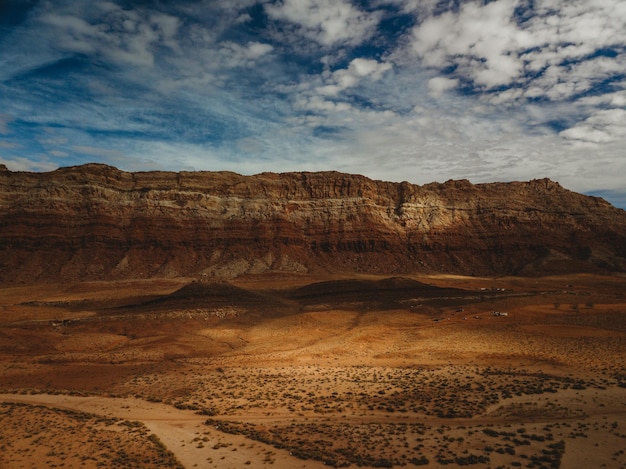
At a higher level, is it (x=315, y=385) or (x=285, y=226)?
(x=285, y=226)

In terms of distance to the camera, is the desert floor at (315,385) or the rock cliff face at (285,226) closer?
the desert floor at (315,385)

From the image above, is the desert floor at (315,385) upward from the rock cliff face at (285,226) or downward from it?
downward

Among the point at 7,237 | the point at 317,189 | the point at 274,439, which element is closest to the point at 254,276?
the point at 317,189

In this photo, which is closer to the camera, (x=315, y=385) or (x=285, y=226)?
(x=315, y=385)

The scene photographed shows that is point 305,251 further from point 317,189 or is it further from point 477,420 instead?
point 477,420
